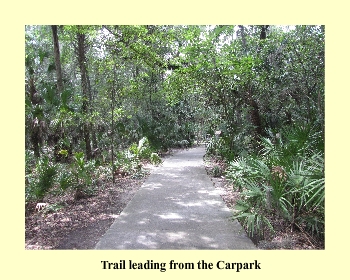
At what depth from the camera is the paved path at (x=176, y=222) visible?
476 centimetres

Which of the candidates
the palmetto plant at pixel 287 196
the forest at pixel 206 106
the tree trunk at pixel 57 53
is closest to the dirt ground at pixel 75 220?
the forest at pixel 206 106

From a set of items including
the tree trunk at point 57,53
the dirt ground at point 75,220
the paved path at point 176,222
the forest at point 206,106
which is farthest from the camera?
the tree trunk at point 57,53

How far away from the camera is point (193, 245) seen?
4688 mm

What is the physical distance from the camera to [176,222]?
576cm

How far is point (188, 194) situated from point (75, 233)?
319cm

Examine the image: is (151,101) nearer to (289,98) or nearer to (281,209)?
(289,98)

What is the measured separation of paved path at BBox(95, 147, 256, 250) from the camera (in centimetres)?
476

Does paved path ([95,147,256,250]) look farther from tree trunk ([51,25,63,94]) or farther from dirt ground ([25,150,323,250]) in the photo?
tree trunk ([51,25,63,94])

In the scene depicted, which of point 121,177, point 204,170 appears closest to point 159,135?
point 204,170

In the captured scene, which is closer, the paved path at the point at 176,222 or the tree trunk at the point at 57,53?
the paved path at the point at 176,222

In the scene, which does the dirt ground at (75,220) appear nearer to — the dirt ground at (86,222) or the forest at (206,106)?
the dirt ground at (86,222)

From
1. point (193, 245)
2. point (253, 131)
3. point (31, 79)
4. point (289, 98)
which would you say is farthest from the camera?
point (31, 79)

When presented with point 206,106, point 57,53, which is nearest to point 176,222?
point 57,53

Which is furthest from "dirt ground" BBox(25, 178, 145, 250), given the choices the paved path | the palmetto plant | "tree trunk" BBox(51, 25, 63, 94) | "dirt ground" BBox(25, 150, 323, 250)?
"tree trunk" BBox(51, 25, 63, 94)
